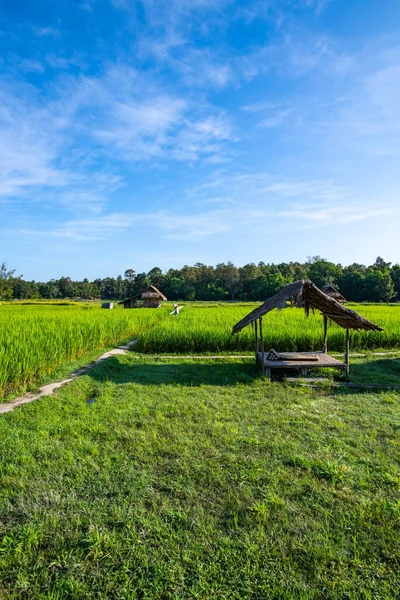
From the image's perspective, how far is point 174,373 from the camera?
7602 millimetres

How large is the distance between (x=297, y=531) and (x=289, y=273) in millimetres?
63876

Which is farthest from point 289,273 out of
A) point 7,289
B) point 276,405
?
point 276,405

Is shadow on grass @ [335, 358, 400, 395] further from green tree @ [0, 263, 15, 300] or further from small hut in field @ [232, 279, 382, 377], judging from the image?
green tree @ [0, 263, 15, 300]

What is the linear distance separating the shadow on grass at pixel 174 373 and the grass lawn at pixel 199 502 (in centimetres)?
173

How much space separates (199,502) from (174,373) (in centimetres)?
485

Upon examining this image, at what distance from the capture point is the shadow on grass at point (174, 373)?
6871 mm

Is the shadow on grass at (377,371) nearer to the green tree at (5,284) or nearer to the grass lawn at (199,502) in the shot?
the grass lawn at (199,502)

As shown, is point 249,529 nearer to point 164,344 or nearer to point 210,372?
point 210,372

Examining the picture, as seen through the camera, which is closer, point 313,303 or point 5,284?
point 313,303

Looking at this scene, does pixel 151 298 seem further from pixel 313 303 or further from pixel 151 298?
pixel 313 303

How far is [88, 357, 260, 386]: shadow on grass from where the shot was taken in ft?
22.5

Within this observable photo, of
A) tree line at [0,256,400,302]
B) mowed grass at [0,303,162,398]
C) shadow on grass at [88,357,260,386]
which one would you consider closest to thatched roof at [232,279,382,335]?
shadow on grass at [88,357,260,386]

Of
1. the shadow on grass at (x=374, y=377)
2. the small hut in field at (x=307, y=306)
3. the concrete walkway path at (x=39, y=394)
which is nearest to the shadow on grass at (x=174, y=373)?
the concrete walkway path at (x=39, y=394)

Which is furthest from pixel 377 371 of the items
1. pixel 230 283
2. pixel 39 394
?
pixel 230 283
